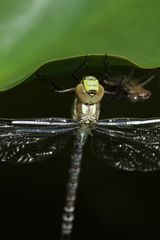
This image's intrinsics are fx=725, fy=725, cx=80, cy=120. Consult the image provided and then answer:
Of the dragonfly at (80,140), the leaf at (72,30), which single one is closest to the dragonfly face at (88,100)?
the dragonfly at (80,140)

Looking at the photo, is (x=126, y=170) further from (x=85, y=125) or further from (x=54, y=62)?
(x=54, y=62)

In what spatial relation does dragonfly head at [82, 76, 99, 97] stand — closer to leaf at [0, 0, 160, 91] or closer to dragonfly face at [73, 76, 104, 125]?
dragonfly face at [73, 76, 104, 125]

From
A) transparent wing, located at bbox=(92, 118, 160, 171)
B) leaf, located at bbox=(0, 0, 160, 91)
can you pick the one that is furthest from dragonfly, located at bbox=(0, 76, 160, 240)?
leaf, located at bbox=(0, 0, 160, 91)

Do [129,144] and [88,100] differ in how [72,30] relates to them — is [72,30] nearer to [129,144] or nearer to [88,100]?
[88,100]

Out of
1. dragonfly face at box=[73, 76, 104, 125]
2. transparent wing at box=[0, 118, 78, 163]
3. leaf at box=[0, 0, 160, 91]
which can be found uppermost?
leaf at box=[0, 0, 160, 91]

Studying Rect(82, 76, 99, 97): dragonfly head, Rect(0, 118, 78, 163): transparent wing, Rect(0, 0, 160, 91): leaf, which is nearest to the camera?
Rect(0, 0, 160, 91): leaf

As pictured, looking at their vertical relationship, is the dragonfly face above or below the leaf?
below

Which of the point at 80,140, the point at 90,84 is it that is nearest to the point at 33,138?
the point at 80,140
